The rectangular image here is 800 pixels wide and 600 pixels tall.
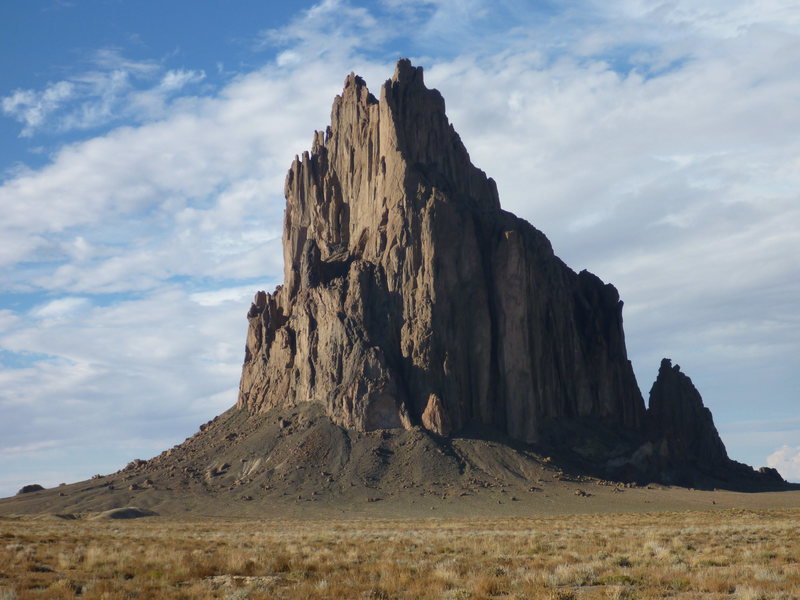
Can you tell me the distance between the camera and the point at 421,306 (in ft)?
378

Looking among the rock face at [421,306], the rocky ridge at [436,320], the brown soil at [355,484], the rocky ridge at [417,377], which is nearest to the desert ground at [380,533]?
the brown soil at [355,484]

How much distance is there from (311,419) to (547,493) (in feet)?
111

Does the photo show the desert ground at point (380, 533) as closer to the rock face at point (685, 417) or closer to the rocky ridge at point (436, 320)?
the rocky ridge at point (436, 320)

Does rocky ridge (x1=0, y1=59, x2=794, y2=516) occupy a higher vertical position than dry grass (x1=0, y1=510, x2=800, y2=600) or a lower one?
higher

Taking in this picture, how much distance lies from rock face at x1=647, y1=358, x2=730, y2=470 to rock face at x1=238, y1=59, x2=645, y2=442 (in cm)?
463

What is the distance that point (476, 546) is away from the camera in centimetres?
3659

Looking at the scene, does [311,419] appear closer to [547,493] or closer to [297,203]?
[547,493]

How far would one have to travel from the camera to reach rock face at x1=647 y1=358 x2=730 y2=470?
13562 cm

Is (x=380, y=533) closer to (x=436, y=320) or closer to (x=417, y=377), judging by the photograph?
(x=417, y=377)

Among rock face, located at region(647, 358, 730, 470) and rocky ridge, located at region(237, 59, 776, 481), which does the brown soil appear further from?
rock face, located at region(647, 358, 730, 470)

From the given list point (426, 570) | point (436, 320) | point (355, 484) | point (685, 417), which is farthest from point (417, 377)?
point (426, 570)

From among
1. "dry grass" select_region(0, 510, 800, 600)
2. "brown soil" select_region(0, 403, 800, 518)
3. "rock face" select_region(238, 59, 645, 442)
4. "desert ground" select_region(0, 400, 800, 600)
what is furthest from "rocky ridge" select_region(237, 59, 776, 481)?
"dry grass" select_region(0, 510, 800, 600)

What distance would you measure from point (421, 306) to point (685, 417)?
53087mm

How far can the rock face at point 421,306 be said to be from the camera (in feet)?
371
